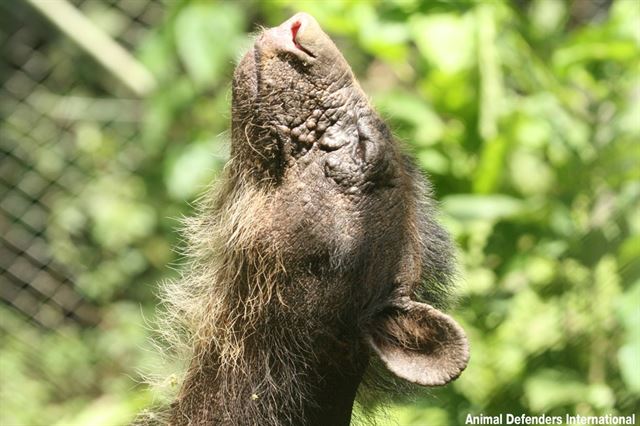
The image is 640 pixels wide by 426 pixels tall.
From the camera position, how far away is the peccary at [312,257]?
9.24ft

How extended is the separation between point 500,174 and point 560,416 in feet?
3.41

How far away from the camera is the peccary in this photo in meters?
2.82

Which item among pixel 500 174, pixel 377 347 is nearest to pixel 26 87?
pixel 500 174

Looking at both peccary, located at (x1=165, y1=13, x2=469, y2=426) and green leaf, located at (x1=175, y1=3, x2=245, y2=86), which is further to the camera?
green leaf, located at (x1=175, y1=3, x2=245, y2=86)

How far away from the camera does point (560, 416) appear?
12.8ft

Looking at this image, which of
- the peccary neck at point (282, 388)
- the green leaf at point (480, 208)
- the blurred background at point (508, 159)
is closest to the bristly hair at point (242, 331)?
the peccary neck at point (282, 388)

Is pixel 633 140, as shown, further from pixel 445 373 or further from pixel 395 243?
pixel 445 373

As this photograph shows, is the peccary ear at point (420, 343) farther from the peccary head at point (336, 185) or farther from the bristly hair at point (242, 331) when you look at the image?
the bristly hair at point (242, 331)

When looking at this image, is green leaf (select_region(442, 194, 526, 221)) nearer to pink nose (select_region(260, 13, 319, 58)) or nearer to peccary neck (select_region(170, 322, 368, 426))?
peccary neck (select_region(170, 322, 368, 426))

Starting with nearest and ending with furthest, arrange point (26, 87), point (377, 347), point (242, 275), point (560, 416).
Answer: point (377, 347), point (242, 275), point (560, 416), point (26, 87)

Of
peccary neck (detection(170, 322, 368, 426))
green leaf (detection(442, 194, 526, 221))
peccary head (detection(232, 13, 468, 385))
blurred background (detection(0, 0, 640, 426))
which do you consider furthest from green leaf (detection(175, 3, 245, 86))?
peccary neck (detection(170, 322, 368, 426))

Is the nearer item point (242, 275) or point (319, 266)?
point (319, 266)

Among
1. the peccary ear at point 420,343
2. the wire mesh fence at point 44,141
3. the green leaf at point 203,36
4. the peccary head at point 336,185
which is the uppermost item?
the peccary head at point 336,185

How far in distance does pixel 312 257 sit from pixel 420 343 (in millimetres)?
401
